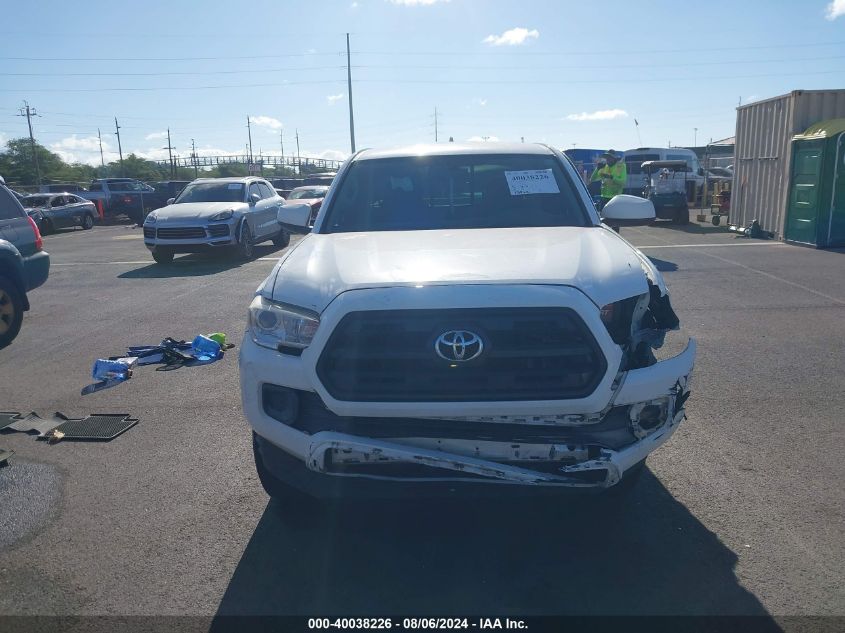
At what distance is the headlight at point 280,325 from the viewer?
10.6 feet

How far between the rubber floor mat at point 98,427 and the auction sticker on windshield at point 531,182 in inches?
124

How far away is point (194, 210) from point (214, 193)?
119 cm

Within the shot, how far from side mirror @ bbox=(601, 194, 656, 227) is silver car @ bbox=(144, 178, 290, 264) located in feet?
34.3

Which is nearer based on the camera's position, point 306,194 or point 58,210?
point 306,194

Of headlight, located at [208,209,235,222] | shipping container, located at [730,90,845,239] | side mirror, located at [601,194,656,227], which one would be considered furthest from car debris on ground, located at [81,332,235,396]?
shipping container, located at [730,90,845,239]

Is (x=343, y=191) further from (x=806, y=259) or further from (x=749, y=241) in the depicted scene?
(x=749, y=241)

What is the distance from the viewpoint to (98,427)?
17.1 feet

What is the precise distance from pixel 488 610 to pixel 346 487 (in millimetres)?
762

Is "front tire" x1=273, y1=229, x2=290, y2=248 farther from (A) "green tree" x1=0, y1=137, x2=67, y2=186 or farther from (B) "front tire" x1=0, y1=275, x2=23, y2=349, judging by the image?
(A) "green tree" x1=0, y1=137, x2=67, y2=186

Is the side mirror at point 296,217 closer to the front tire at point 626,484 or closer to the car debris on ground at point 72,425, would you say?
the car debris on ground at point 72,425

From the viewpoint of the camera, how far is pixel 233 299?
10.3 metres

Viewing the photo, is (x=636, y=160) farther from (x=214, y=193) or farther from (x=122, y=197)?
(x=122, y=197)

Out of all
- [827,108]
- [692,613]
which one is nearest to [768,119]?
[827,108]

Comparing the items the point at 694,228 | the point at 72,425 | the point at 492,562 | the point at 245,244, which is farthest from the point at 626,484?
the point at 694,228
